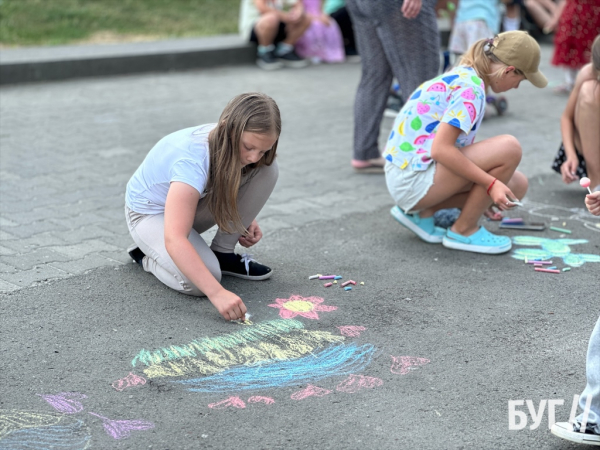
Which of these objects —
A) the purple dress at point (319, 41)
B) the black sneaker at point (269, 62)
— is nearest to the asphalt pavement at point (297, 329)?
the black sneaker at point (269, 62)

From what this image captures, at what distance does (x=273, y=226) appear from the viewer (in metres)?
4.07

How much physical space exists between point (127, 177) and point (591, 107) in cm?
261

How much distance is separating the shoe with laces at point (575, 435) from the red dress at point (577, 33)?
18.3ft

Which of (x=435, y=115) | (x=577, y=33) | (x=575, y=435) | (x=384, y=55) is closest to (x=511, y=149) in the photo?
(x=435, y=115)

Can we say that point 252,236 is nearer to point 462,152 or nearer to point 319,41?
point 462,152

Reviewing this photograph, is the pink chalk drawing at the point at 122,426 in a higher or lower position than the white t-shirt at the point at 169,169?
lower

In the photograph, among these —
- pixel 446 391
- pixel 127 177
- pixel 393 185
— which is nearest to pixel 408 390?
pixel 446 391

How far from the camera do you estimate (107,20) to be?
31.2ft

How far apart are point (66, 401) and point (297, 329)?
2.88 feet

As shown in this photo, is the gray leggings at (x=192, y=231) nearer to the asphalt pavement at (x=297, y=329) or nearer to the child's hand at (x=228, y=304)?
the asphalt pavement at (x=297, y=329)

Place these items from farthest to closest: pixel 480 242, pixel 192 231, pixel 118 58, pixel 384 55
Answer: pixel 118 58
pixel 384 55
pixel 480 242
pixel 192 231

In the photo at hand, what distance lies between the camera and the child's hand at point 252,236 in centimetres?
344

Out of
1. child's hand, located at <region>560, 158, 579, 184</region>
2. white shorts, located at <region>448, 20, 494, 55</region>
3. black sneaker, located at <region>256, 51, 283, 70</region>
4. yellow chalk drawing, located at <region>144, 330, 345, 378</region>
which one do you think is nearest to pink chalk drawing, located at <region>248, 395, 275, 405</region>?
yellow chalk drawing, located at <region>144, 330, 345, 378</region>

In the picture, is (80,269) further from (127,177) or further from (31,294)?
(127,177)
